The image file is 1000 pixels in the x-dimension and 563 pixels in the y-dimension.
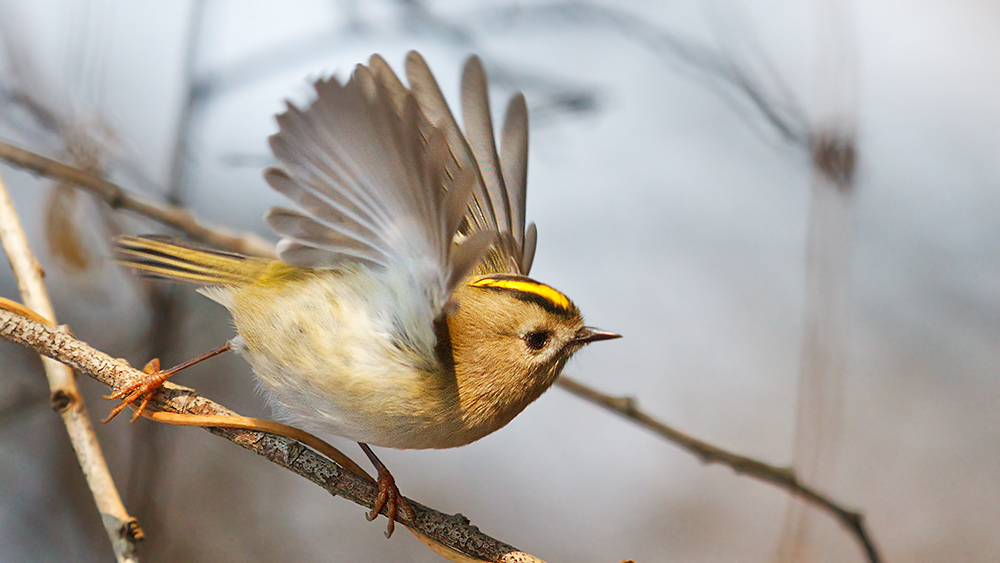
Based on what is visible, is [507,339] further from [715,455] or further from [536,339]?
[715,455]

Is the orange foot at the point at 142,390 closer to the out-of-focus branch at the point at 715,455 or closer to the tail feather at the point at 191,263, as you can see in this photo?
the tail feather at the point at 191,263

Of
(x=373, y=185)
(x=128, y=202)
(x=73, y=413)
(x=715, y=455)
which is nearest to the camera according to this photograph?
(x=373, y=185)

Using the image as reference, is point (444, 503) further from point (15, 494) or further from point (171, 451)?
point (15, 494)

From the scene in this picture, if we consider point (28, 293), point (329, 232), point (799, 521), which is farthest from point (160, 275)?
point (799, 521)

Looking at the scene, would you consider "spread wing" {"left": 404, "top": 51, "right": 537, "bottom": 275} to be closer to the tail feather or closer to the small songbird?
the small songbird

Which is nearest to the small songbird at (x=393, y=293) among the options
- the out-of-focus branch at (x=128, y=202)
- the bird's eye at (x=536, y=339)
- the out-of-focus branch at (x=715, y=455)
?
the bird's eye at (x=536, y=339)

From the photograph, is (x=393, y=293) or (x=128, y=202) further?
(x=128, y=202)

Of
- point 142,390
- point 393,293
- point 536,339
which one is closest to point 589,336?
point 536,339
